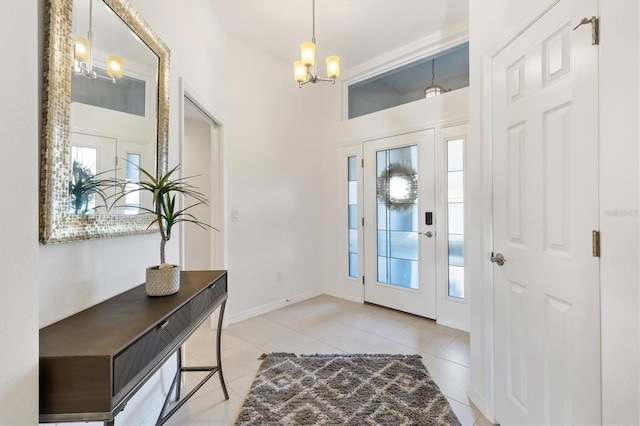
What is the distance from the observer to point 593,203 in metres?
0.98

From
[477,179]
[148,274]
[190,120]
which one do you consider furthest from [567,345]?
[190,120]

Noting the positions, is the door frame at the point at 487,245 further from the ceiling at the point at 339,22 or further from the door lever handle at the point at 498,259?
the ceiling at the point at 339,22

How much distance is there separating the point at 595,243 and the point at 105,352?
1.55 meters

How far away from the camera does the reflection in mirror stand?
1010 mm

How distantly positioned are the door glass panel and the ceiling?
1192 millimetres

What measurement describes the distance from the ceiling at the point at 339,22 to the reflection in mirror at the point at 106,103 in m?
1.52

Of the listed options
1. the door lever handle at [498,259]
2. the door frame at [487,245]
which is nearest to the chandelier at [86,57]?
the door frame at [487,245]

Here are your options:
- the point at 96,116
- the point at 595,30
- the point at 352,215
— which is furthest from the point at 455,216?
the point at 96,116

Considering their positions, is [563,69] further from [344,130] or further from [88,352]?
[344,130]

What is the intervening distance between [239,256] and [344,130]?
2117 millimetres

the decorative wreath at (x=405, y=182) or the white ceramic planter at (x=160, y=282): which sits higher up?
the decorative wreath at (x=405, y=182)

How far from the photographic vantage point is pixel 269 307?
327 centimetres

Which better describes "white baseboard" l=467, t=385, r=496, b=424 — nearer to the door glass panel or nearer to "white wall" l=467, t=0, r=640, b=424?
"white wall" l=467, t=0, r=640, b=424

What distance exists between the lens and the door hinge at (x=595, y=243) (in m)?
0.95
